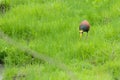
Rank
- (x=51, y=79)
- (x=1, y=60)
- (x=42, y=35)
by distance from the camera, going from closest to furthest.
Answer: (x=51, y=79), (x=1, y=60), (x=42, y=35)

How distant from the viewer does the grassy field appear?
170 inches

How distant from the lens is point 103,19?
Answer: 5.55 m

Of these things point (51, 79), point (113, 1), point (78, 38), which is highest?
point (113, 1)

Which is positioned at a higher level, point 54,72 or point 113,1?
point 113,1

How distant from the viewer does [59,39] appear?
5.01 metres

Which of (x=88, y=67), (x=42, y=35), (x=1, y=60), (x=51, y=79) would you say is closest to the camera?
(x=51, y=79)

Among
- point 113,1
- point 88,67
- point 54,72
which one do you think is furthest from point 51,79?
point 113,1

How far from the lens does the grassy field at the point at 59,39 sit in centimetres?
431

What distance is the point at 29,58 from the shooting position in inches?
185

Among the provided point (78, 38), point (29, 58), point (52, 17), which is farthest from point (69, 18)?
point (29, 58)

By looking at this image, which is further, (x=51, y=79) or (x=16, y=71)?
(x=16, y=71)

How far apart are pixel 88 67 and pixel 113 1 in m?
1.88

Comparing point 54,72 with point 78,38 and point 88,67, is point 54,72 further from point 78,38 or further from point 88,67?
point 78,38

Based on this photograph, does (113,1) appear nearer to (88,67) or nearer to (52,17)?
(52,17)
